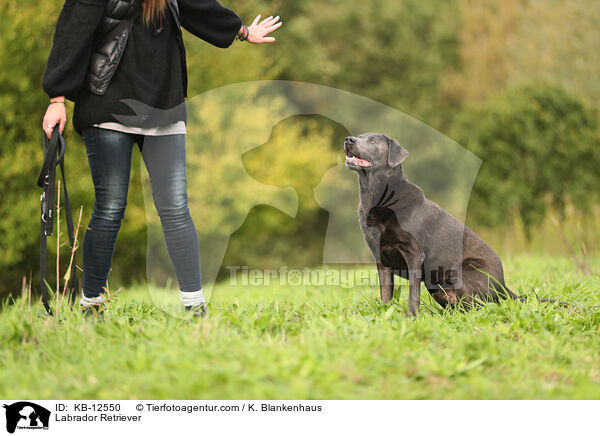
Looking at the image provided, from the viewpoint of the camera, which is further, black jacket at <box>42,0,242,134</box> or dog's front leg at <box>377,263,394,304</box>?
dog's front leg at <box>377,263,394,304</box>

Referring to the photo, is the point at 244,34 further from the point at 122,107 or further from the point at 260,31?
the point at 122,107

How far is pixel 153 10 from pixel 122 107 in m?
0.52

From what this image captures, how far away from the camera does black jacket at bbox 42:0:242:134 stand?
2.62 metres

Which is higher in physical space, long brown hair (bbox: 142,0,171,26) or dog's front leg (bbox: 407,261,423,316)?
long brown hair (bbox: 142,0,171,26)

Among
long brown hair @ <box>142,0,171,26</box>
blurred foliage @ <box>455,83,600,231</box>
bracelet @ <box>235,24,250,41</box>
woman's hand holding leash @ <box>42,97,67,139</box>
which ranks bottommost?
blurred foliage @ <box>455,83,600,231</box>

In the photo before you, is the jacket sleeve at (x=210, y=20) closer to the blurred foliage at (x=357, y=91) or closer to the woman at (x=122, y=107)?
the woman at (x=122, y=107)

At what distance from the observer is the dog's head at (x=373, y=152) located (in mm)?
3377

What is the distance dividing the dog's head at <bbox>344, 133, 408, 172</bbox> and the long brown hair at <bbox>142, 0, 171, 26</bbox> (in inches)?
53.6

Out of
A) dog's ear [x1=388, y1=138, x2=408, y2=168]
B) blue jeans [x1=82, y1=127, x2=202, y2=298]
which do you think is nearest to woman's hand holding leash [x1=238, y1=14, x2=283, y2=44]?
blue jeans [x1=82, y1=127, x2=202, y2=298]

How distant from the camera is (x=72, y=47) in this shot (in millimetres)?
2621

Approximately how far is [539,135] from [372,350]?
315 inches
